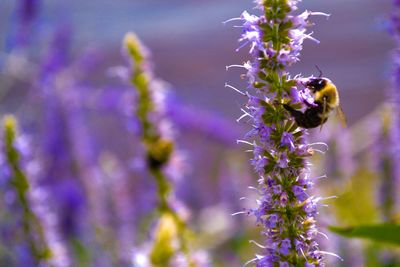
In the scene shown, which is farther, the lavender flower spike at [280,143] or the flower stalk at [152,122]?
the flower stalk at [152,122]

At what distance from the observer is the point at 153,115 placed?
750mm

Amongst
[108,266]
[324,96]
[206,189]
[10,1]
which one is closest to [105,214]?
[108,266]

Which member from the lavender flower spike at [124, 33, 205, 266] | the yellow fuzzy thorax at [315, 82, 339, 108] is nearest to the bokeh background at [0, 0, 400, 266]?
the lavender flower spike at [124, 33, 205, 266]

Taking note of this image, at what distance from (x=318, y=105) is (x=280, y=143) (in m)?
0.07

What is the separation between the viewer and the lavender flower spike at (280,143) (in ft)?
1.27

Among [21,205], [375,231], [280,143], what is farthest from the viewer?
[21,205]

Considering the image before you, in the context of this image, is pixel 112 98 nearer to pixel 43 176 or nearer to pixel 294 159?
pixel 43 176

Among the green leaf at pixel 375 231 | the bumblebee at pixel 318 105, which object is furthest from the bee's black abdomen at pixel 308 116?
the green leaf at pixel 375 231

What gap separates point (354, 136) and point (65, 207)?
505mm

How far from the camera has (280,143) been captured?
383 mm

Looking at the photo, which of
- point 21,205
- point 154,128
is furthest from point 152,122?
point 21,205

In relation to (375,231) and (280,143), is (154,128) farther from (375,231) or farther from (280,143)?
(280,143)

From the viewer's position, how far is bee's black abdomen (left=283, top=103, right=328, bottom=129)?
1.30 ft

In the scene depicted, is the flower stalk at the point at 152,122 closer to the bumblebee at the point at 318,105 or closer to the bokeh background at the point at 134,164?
the bokeh background at the point at 134,164
